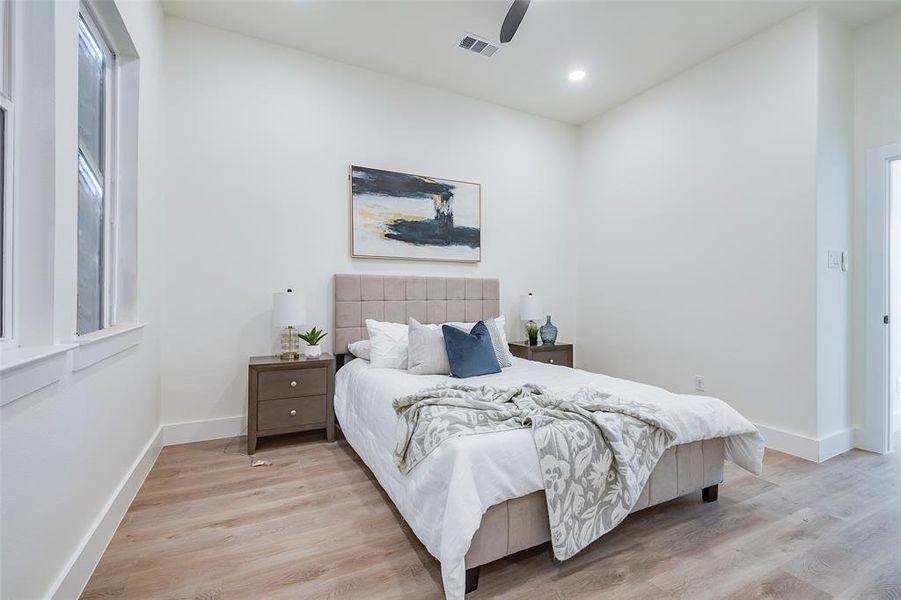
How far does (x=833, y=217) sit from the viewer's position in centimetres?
299

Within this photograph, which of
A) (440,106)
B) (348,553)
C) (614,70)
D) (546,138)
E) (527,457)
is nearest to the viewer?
(527,457)

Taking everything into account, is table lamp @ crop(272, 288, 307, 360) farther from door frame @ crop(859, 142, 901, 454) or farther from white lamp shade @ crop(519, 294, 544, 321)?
door frame @ crop(859, 142, 901, 454)

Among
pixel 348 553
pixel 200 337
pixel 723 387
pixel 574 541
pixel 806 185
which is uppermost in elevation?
pixel 806 185

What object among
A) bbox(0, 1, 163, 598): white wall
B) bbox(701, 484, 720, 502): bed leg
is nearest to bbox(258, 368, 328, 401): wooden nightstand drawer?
bbox(0, 1, 163, 598): white wall

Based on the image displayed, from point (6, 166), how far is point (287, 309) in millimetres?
1896

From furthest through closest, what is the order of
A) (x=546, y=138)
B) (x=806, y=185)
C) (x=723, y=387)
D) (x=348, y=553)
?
(x=546, y=138) < (x=723, y=387) < (x=806, y=185) < (x=348, y=553)

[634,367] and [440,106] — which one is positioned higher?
[440,106]

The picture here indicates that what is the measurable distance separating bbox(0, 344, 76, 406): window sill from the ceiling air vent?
324 cm

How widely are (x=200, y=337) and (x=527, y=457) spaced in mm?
2738

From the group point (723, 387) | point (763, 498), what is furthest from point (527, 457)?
point (723, 387)

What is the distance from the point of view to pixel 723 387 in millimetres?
3467

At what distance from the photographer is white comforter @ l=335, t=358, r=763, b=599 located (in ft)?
4.86

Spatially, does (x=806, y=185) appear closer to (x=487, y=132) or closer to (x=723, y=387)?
(x=723, y=387)

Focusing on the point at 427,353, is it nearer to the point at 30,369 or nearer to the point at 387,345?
the point at 387,345
